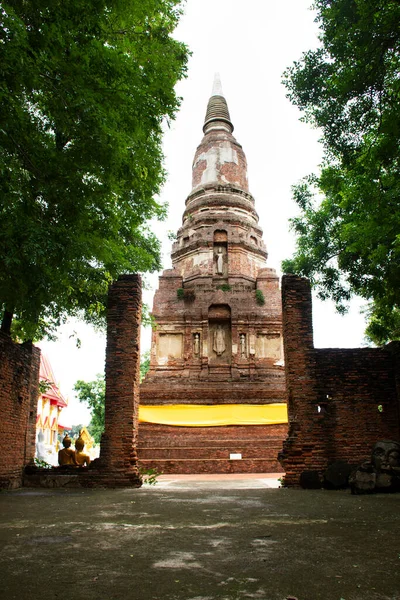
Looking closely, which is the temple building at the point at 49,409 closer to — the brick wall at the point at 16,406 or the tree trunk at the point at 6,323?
the brick wall at the point at 16,406

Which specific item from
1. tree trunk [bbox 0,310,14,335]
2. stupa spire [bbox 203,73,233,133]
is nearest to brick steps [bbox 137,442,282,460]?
tree trunk [bbox 0,310,14,335]

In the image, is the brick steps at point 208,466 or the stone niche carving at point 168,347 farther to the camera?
the stone niche carving at point 168,347

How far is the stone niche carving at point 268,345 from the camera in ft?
79.0

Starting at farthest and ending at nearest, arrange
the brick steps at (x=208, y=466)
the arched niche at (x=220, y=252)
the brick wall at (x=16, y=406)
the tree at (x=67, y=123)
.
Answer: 1. the arched niche at (x=220, y=252)
2. the brick steps at (x=208, y=466)
3. the brick wall at (x=16, y=406)
4. the tree at (x=67, y=123)

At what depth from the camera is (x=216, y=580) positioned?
3.24 m

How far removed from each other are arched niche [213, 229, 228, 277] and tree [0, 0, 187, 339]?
1790cm

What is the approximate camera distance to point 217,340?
24422 mm

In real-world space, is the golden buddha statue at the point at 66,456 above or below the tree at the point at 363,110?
below

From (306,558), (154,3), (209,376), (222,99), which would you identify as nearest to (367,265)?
(154,3)

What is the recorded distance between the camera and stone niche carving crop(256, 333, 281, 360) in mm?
24078

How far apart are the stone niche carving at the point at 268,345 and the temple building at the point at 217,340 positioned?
0.05m

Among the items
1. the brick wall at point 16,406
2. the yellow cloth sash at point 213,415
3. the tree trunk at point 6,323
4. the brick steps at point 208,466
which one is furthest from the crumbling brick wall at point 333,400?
the yellow cloth sash at point 213,415

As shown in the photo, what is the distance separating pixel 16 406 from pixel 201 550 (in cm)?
737

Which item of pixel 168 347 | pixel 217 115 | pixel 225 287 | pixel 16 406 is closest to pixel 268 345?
pixel 225 287
